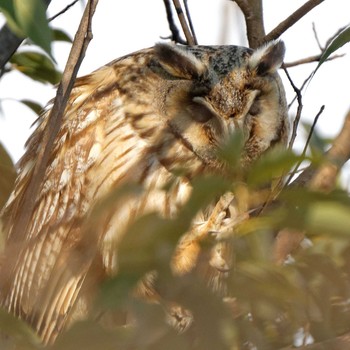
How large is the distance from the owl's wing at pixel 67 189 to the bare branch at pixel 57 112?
2.86 ft

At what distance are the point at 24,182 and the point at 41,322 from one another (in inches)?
20.4

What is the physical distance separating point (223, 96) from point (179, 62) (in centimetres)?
24

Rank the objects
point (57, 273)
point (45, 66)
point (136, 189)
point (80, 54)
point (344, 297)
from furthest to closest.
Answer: point (45, 66) < point (57, 273) < point (80, 54) < point (344, 297) < point (136, 189)

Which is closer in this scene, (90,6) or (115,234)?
(90,6)

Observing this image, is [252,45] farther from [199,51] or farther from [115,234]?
[115,234]

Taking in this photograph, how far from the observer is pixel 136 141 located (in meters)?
2.55

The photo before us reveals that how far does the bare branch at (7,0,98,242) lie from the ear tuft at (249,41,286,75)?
979mm

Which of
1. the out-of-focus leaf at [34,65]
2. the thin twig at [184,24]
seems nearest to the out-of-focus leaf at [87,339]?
the out-of-focus leaf at [34,65]

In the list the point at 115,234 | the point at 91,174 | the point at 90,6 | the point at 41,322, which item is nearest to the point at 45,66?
the point at 91,174

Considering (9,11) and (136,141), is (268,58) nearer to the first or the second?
(136,141)

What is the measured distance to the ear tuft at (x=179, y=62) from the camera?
2.43 metres

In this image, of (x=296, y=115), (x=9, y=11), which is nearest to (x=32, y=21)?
(x=9, y=11)

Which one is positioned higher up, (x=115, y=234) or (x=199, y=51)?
(x=199, y=51)

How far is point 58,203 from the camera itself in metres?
2.53
